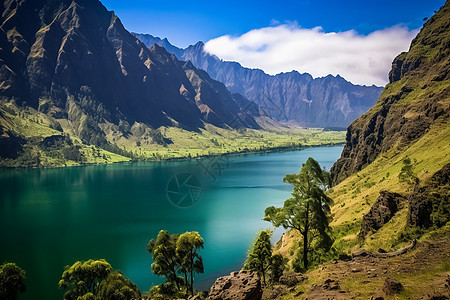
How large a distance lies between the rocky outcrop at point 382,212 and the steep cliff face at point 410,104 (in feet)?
146

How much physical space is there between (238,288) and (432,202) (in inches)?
849

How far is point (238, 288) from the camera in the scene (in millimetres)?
20812

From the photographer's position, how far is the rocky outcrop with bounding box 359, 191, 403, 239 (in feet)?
125

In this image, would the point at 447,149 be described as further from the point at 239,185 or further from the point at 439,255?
the point at 239,185

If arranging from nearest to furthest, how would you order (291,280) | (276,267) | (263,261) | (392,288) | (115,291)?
(392,288) → (291,280) → (115,291) → (276,267) → (263,261)

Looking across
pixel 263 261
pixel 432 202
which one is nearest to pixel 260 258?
pixel 263 261

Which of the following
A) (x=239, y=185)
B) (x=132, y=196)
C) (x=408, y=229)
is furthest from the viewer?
(x=239, y=185)

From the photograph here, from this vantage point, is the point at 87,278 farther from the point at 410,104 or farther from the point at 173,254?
the point at 410,104

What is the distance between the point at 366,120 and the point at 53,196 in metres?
143

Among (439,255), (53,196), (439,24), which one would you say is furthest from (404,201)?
(53,196)

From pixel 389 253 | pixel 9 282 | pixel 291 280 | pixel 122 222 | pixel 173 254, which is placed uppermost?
pixel 389 253

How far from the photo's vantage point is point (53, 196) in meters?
148

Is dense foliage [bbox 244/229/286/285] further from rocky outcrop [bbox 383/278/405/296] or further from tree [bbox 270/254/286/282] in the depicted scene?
rocky outcrop [bbox 383/278/405/296]

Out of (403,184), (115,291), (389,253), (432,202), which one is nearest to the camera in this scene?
(389,253)
